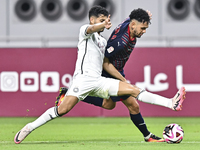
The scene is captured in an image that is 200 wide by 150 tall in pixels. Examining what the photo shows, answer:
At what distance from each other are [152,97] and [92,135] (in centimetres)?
227

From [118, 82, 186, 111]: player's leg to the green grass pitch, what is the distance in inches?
24.2

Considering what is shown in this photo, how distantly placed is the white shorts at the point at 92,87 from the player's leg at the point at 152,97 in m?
0.12

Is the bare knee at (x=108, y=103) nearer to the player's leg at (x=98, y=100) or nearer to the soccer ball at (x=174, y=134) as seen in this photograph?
the player's leg at (x=98, y=100)

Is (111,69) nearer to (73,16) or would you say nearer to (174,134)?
(174,134)

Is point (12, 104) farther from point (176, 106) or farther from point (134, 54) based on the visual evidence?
point (176, 106)

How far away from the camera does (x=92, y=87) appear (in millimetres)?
7590

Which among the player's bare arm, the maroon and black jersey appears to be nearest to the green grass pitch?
the player's bare arm

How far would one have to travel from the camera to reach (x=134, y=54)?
13.5 meters

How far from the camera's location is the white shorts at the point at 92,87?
7539 mm

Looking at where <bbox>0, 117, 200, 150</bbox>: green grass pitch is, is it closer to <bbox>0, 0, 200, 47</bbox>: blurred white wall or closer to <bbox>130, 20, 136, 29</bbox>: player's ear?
<bbox>130, 20, 136, 29</bbox>: player's ear

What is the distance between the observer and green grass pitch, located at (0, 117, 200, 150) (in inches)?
288

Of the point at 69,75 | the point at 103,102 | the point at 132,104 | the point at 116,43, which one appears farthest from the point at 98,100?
the point at 69,75

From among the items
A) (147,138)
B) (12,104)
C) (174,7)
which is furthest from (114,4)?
(147,138)

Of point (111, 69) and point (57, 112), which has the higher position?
point (111, 69)
